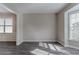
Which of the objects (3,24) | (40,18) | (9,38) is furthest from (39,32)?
(3,24)

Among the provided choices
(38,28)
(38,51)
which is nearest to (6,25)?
(38,28)

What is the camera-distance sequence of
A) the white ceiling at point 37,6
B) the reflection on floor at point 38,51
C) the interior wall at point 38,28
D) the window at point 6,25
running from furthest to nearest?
the window at point 6,25, the interior wall at point 38,28, the white ceiling at point 37,6, the reflection on floor at point 38,51

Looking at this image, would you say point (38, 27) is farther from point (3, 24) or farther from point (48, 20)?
point (3, 24)

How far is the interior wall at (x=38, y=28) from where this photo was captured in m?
8.25

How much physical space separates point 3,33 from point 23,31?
1746 millimetres

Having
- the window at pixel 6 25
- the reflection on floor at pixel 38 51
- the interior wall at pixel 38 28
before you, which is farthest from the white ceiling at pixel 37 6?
the window at pixel 6 25

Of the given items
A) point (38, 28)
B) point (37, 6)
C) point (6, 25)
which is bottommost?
point (38, 28)

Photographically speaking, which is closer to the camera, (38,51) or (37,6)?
(38,51)

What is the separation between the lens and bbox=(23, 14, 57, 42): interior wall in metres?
8.25

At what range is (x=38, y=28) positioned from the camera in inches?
325

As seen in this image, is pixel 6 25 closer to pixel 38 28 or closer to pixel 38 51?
pixel 38 28

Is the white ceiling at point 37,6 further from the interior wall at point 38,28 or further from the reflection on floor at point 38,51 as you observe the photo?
the interior wall at point 38,28

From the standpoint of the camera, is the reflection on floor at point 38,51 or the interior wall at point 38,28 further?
the interior wall at point 38,28

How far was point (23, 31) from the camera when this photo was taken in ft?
27.0
